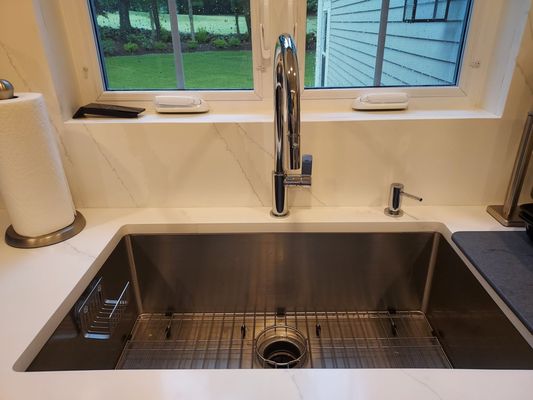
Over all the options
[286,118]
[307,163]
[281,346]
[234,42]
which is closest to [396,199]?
[307,163]

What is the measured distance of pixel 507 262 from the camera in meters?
0.82

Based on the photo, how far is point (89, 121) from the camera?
3.40ft

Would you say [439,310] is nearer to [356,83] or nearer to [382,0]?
[356,83]

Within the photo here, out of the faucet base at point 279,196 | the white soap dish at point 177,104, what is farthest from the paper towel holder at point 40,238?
the faucet base at point 279,196

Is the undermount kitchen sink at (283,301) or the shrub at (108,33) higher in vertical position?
the shrub at (108,33)

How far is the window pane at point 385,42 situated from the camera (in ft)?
3.57

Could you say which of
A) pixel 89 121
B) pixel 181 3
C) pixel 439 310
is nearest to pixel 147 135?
pixel 89 121

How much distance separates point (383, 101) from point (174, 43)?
0.66m

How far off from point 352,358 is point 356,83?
813 mm

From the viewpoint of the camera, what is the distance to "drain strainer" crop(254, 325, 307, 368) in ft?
3.09

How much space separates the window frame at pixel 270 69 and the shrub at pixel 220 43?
0.09 m

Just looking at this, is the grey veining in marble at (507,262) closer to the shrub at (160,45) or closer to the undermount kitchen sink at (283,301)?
the undermount kitchen sink at (283,301)

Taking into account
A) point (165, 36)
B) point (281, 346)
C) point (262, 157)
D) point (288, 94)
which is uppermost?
point (165, 36)

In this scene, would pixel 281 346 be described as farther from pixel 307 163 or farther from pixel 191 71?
pixel 191 71
